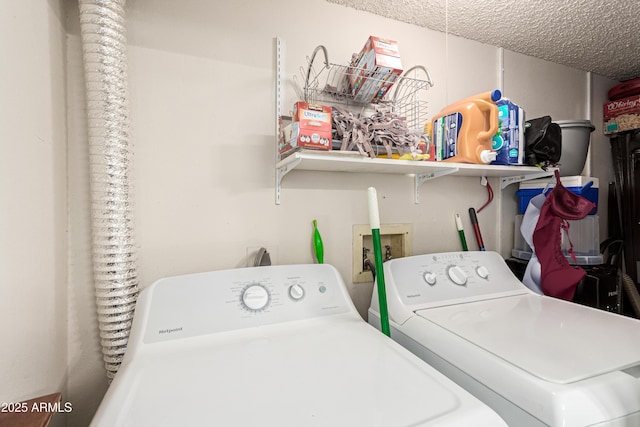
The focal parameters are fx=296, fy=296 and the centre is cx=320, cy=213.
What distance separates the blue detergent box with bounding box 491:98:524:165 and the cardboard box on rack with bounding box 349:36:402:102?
541 mm

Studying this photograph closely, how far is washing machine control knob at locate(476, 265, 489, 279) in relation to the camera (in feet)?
4.08

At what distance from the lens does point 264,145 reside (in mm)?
1214

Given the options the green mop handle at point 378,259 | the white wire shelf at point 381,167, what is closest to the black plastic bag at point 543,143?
the white wire shelf at point 381,167

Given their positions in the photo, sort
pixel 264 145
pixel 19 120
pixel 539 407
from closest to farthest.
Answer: pixel 539 407
pixel 19 120
pixel 264 145

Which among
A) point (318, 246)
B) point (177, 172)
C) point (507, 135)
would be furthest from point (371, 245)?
point (177, 172)

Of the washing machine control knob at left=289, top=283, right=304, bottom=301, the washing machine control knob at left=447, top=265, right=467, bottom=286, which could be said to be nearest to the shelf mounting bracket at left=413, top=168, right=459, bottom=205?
the washing machine control knob at left=447, top=265, right=467, bottom=286

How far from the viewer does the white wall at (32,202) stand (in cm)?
66

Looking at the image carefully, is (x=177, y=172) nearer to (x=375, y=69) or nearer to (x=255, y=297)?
(x=255, y=297)

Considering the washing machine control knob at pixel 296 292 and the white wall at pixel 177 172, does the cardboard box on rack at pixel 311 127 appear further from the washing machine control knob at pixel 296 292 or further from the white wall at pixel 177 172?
the washing machine control knob at pixel 296 292

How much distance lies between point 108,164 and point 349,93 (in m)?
0.95

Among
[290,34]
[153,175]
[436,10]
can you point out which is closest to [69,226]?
[153,175]

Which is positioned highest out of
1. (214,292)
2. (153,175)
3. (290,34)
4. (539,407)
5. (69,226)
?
(290,34)

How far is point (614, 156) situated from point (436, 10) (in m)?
1.79

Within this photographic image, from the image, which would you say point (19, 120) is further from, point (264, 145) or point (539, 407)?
point (539, 407)
